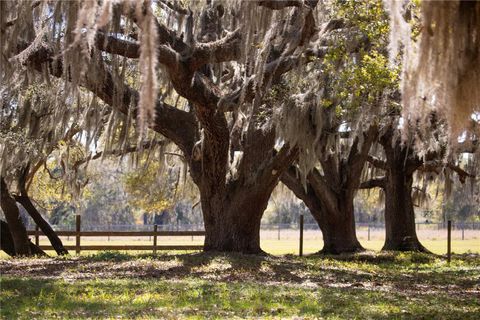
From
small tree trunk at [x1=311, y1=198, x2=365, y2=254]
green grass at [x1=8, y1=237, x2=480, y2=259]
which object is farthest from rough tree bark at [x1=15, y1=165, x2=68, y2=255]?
green grass at [x1=8, y1=237, x2=480, y2=259]

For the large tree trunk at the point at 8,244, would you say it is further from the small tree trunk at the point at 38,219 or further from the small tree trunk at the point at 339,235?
the small tree trunk at the point at 339,235

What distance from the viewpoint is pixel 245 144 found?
16047 mm

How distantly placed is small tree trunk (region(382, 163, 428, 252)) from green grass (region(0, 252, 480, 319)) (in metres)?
4.87

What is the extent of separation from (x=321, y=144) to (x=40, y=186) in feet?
38.7

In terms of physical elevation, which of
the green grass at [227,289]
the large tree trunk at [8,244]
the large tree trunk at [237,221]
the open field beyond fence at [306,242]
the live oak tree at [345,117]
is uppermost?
the live oak tree at [345,117]

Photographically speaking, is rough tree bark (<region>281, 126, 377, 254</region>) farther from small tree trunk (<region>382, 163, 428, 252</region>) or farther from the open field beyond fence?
the open field beyond fence

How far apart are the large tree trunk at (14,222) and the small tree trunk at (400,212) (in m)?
9.90

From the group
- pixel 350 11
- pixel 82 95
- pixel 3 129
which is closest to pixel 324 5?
pixel 350 11

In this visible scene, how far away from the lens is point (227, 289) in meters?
9.91

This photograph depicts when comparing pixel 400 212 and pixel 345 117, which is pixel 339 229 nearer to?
pixel 400 212

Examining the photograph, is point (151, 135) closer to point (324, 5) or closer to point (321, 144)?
point (321, 144)

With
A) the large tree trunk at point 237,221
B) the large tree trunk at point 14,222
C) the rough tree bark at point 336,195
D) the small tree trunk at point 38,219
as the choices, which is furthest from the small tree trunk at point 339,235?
the large tree trunk at point 14,222

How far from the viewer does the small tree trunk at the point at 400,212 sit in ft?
A: 67.5

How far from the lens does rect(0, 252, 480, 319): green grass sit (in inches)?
315
